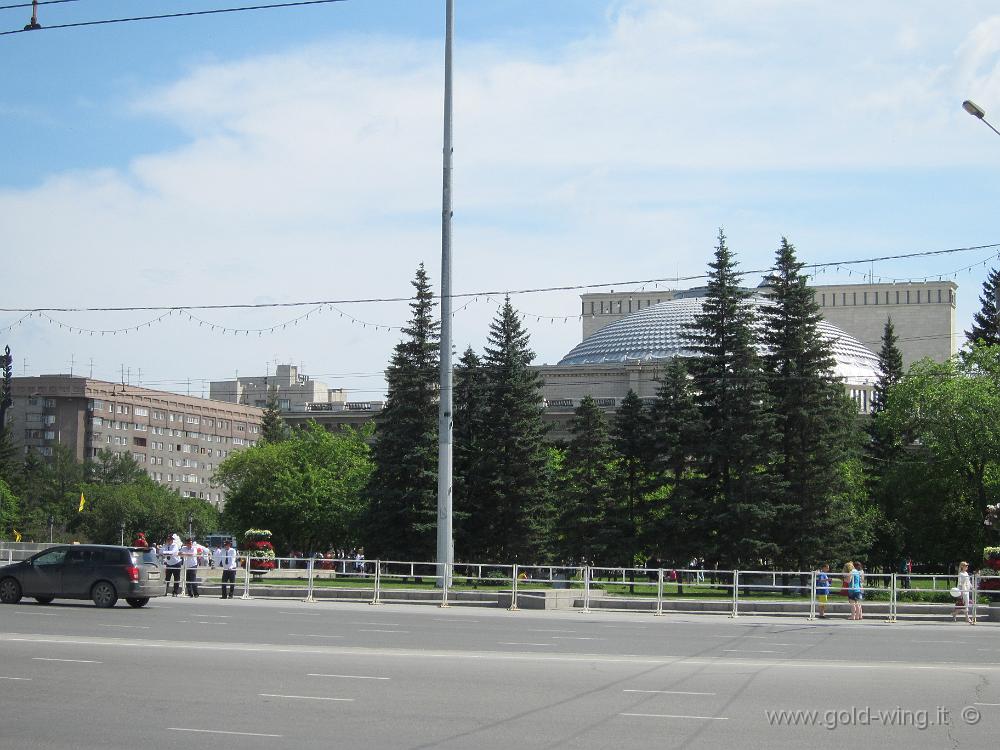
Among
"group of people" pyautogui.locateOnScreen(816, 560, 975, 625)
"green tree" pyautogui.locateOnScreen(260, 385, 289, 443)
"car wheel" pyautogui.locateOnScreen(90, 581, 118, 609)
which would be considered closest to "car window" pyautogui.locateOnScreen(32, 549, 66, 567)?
"car wheel" pyautogui.locateOnScreen(90, 581, 118, 609)

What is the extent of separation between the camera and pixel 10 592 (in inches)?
1129

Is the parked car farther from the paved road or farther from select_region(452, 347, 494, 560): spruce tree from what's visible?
select_region(452, 347, 494, 560): spruce tree

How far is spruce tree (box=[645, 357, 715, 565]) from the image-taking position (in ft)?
177

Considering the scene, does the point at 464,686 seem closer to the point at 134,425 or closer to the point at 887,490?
the point at 887,490

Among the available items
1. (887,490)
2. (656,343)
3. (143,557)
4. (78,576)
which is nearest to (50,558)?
(78,576)

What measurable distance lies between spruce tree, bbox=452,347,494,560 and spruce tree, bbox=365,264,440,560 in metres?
1.28

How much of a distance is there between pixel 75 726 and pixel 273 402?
12677cm

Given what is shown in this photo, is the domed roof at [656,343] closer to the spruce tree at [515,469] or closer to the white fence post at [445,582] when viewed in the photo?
the spruce tree at [515,469]

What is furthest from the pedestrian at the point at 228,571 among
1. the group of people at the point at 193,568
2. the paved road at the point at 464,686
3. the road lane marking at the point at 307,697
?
the road lane marking at the point at 307,697

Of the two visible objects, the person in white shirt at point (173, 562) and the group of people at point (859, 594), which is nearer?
the group of people at point (859, 594)

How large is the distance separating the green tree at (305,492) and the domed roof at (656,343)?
46.5m

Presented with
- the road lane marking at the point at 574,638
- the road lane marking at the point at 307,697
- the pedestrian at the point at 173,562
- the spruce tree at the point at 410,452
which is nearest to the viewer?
the road lane marking at the point at 307,697

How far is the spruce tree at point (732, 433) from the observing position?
173 ft

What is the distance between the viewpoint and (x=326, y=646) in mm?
19984
